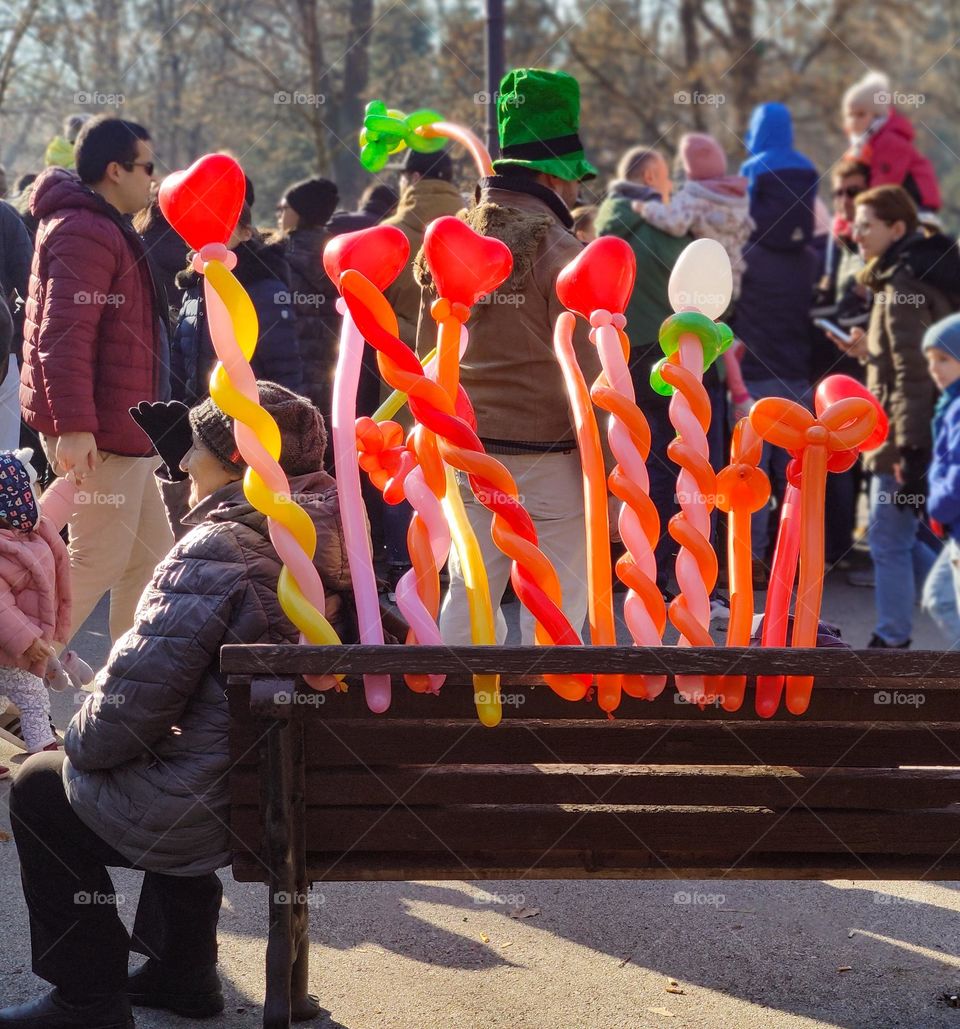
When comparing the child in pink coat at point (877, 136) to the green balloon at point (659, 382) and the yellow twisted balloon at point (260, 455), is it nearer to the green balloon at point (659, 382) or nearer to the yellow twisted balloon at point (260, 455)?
the green balloon at point (659, 382)

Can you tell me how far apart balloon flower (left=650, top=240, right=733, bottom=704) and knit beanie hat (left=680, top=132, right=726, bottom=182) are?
3.90m

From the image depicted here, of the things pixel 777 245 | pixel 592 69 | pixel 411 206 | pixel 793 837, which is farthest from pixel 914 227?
pixel 592 69

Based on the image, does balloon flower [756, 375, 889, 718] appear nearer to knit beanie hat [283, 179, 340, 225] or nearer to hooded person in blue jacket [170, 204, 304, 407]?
hooded person in blue jacket [170, 204, 304, 407]

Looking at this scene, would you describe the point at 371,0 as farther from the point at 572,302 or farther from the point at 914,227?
the point at 572,302

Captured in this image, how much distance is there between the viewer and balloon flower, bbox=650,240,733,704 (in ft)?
9.34

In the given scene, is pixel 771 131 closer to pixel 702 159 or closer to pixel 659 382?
pixel 702 159

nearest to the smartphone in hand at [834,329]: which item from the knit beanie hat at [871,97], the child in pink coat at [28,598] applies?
the knit beanie hat at [871,97]

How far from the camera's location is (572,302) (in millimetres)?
3098

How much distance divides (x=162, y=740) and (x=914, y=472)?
13.9 feet

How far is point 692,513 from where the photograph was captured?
291cm

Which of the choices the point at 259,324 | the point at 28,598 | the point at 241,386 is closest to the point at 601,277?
the point at 241,386

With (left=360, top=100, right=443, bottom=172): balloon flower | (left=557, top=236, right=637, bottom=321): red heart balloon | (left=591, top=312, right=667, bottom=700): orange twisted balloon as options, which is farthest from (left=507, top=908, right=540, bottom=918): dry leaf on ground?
(left=360, top=100, right=443, bottom=172): balloon flower

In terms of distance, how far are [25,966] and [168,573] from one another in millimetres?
1172

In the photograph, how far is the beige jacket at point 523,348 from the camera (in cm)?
408
